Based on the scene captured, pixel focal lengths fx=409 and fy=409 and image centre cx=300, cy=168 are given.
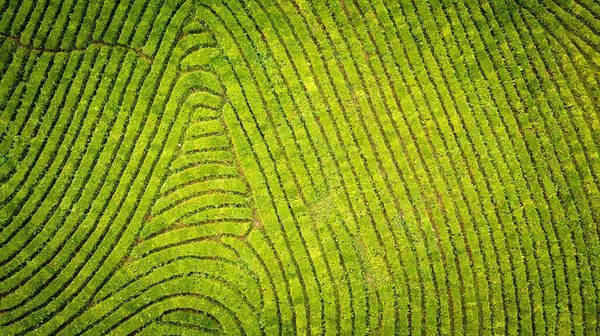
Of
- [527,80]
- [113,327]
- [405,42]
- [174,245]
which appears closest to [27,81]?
[174,245]

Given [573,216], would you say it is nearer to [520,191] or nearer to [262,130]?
[520,191]

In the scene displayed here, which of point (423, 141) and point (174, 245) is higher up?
point (423, 141)

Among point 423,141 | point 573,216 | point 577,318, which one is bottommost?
point 577,318

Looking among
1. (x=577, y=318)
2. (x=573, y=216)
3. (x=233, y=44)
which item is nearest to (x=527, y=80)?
(x=573, y=216)

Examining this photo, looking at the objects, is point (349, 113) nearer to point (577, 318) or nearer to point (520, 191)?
point (520, 191)

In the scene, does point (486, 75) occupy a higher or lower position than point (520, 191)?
higher

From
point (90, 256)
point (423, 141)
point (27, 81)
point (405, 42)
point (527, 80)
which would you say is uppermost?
point (405, 42)
